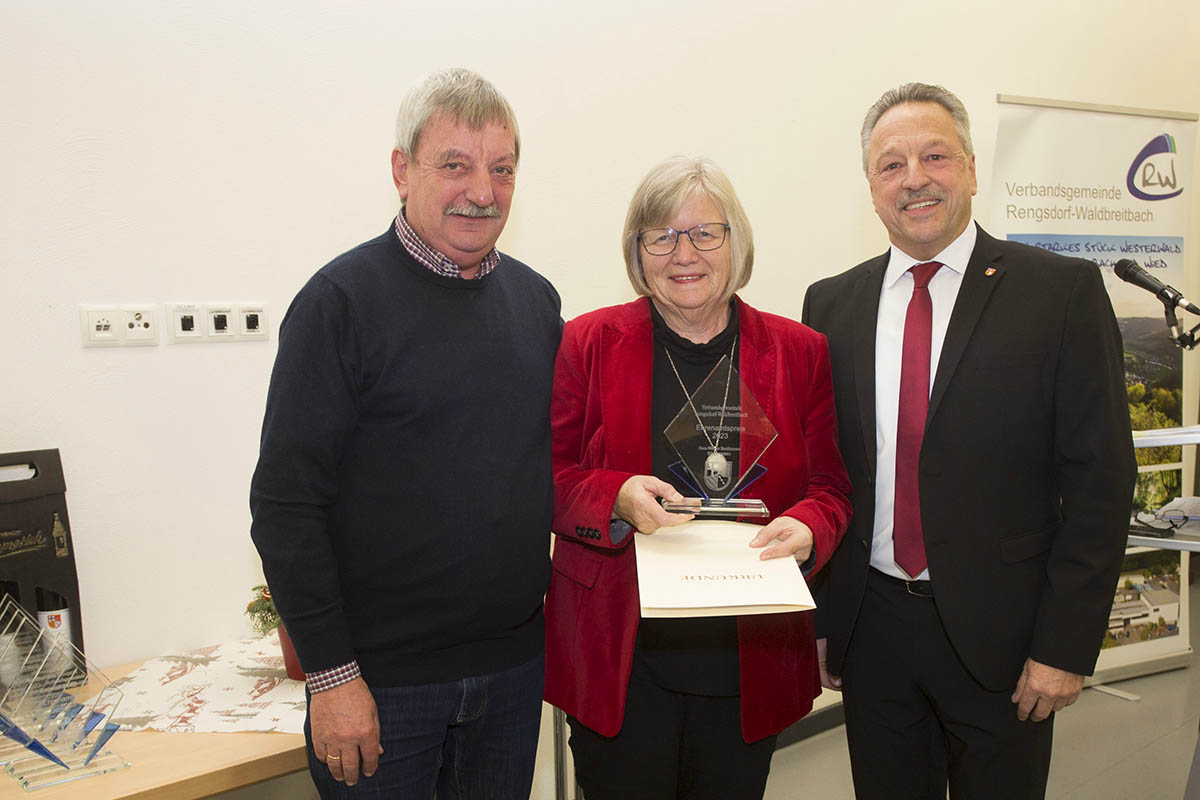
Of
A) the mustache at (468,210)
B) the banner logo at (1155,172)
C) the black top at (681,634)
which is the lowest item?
the black top at (681,634)

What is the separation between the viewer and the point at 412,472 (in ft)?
5.29

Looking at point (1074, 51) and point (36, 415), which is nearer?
point (36, 415)

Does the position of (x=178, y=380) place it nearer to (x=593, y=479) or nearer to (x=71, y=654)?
(x=71, y=654)

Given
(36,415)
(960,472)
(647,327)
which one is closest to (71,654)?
(36,415)

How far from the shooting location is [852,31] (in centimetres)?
375

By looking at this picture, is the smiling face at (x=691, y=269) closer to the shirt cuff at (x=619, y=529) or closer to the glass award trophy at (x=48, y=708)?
the shirt cuff at (x=619, y=529)

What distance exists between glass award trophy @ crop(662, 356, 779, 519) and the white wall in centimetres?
146

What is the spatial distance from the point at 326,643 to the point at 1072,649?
1525 mm

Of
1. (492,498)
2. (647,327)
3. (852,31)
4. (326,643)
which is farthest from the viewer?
(852,31)

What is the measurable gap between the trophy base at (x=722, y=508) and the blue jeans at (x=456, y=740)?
1.80ft

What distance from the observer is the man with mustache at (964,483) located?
1756 millimetres

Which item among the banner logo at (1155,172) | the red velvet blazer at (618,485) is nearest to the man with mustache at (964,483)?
the red velvet blazer at (618,485)

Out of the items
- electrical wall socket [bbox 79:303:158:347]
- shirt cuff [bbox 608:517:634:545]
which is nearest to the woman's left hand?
shirt cuff [bbox 608:517:634:545]

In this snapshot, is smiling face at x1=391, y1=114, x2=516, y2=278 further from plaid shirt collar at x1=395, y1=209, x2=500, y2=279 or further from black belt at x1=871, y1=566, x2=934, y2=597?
black belt at x1=871, y1=566, x2=934, y2=597
